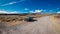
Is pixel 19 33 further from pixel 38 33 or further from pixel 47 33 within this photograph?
pixel 47 33

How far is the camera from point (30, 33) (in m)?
12.1

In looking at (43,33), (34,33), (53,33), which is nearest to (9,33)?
(34,33)

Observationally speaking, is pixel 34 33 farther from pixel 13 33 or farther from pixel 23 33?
pixel 13 33

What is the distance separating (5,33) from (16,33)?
3.52 feet

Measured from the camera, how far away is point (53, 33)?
1224 centimetres

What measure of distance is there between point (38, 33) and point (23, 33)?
144cm

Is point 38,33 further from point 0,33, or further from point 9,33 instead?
point 0,33

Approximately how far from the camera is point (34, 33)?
478 inches

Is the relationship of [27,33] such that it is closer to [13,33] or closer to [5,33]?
[13,33]

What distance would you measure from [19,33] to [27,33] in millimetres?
766

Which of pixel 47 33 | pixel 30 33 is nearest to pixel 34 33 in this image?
pixel 30 33

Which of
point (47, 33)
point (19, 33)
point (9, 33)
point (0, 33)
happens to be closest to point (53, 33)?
point (47, 33)

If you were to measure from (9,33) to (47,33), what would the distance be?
11.9ft

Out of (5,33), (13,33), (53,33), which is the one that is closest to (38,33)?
(53,33)
